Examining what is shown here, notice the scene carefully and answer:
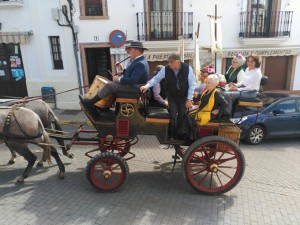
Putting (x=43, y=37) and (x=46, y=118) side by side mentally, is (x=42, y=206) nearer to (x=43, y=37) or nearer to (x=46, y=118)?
(x=46, y=118)

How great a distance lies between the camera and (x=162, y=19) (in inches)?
383

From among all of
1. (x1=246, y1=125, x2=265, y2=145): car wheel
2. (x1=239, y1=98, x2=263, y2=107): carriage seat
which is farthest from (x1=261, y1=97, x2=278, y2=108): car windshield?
(x1=239, y1=98, x2=263, y2=107): carriage seat

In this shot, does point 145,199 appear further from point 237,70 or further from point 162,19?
point 162,19

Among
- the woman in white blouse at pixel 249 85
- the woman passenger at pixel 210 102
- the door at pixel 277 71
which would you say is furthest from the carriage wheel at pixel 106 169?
the door at pixel 277 71

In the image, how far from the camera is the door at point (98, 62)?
10.4 meters

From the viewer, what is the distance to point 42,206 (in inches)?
143

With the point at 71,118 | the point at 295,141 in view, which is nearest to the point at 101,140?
the point at 71,118

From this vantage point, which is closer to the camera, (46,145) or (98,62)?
(46,145)

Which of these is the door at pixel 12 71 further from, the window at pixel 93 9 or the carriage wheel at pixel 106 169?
the carriage wheel at pixel 106 169

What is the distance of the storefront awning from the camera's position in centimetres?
919

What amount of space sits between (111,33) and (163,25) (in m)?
2.20

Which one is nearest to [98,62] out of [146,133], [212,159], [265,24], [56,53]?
[56,53]

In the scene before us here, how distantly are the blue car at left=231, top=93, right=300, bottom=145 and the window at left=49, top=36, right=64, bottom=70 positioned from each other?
23.6 ft

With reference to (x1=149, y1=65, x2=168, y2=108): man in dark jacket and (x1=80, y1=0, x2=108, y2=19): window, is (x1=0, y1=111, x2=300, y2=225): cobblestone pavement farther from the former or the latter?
(x1=80, y1=0, x2=108, y2=19): window
